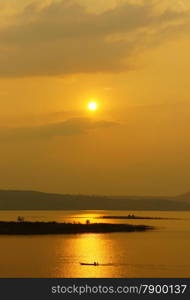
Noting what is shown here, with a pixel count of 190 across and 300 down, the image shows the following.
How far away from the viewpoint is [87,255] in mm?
92812

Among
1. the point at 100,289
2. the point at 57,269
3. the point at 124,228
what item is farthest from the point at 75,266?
the point at 124,228

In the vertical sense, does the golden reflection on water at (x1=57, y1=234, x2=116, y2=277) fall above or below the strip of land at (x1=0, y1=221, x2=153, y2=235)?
below

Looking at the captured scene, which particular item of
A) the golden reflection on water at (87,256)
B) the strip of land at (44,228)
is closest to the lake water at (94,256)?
the golden reflection on water at (87,256)

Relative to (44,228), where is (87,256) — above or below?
below

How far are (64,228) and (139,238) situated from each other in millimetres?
22291

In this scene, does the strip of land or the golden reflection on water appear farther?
the strip of land

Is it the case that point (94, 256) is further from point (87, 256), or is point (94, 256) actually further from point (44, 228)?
point (44, 228)

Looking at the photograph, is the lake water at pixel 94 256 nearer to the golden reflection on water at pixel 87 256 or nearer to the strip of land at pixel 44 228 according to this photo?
the golden reflection on water at pixel 87 256

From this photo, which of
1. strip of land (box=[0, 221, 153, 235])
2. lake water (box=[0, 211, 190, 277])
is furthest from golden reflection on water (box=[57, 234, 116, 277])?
strip of land (box=[0, 221, 153, 235])

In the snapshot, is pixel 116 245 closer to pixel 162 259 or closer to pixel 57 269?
pixel 162 259

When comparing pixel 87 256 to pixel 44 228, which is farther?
pixel 44 228

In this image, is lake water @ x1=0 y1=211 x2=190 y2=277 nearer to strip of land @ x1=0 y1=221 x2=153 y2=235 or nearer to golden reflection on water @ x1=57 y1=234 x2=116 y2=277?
golden reflection on water @ x1=57 y1=234 x2=116 y2=277

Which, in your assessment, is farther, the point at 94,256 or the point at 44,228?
the point at 44,228

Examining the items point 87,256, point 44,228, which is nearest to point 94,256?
point 87,256
